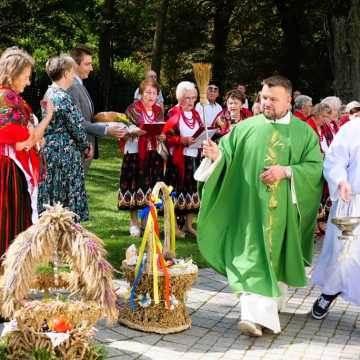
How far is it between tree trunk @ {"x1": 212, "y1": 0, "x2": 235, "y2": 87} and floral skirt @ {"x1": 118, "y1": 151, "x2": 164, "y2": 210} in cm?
1849

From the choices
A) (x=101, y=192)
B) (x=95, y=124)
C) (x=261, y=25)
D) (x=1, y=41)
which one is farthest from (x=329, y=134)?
(x=261, y=25)

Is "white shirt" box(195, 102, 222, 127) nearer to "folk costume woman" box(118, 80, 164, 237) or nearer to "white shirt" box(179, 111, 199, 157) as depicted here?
"white shirt" box(179, 111, 199, 157)

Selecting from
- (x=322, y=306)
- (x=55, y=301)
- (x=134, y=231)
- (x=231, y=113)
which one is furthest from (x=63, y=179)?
(x=55, y=301)

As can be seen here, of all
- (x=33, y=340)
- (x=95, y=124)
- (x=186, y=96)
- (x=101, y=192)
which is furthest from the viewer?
(x=101, y=192)

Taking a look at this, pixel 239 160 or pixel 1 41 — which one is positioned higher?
pixel 1 41

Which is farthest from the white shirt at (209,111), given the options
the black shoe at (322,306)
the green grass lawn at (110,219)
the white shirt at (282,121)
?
the black shoe at (322,306)

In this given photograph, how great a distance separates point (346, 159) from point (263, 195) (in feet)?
2.39

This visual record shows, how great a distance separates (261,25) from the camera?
29781 millimetres

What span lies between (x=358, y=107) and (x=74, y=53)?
3.12 metres

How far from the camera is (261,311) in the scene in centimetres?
568

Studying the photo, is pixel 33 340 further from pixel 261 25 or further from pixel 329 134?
pixel 261 25

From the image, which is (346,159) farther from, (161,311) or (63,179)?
(63,179)

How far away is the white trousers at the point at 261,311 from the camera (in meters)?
5.67

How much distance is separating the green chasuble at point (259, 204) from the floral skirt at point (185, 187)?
315cm
